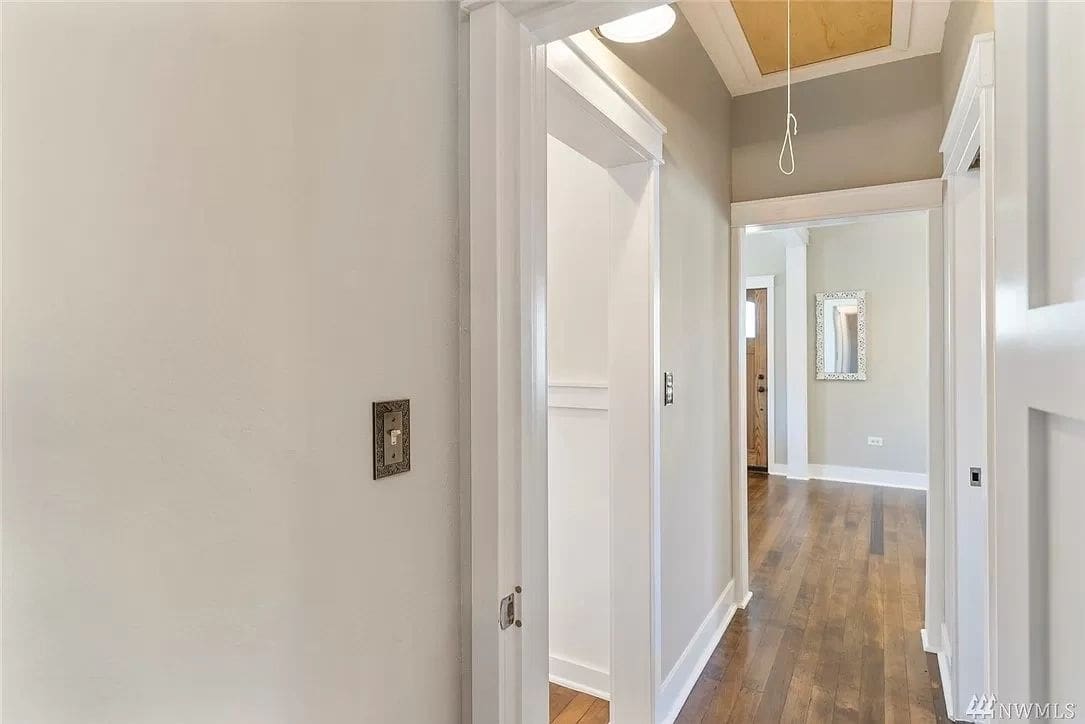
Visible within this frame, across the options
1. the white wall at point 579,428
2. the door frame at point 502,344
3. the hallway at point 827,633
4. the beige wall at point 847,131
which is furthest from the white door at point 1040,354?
the beige wall at point 847,131

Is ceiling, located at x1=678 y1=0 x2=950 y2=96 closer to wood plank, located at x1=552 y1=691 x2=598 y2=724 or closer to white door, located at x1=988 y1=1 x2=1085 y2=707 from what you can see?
white door, located at x1=988 y1=1 x2=1085 y2=707

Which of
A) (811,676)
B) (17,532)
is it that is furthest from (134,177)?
(811,676)

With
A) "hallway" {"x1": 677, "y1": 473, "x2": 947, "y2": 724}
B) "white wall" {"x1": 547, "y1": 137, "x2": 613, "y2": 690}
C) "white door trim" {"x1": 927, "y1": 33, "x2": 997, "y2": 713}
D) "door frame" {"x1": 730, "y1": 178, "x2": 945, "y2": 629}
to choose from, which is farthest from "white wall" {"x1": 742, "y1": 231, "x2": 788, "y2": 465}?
"white wall" {"x1": 547, "y1": 137, "x2": 613, "y2": 690}

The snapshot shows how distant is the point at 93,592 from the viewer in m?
0.51

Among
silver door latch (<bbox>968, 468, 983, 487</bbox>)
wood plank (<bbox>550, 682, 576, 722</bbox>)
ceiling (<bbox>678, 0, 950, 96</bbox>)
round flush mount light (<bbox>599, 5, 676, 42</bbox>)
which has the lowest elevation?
wood plank (<bbox>550, 682, 576, 722</bbox>)

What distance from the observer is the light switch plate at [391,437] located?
811mm

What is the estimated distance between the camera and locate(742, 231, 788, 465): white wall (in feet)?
20.3

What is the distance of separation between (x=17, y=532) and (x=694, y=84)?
2.57 m

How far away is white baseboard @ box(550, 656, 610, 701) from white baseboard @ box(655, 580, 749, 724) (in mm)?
273

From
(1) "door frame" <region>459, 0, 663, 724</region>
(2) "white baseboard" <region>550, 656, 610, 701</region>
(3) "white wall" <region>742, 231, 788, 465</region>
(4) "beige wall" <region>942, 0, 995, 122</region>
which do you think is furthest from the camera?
(3) "white wall" <region>742, 231, 788, 465</region>

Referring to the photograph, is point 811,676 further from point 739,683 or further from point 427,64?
point 427,64

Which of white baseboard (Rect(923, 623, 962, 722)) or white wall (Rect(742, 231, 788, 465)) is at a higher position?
white wall (Rect(742, 231, 788, 465))

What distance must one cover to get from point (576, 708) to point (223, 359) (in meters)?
2.13

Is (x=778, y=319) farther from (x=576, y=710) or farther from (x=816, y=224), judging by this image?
(x=576, y=710)
